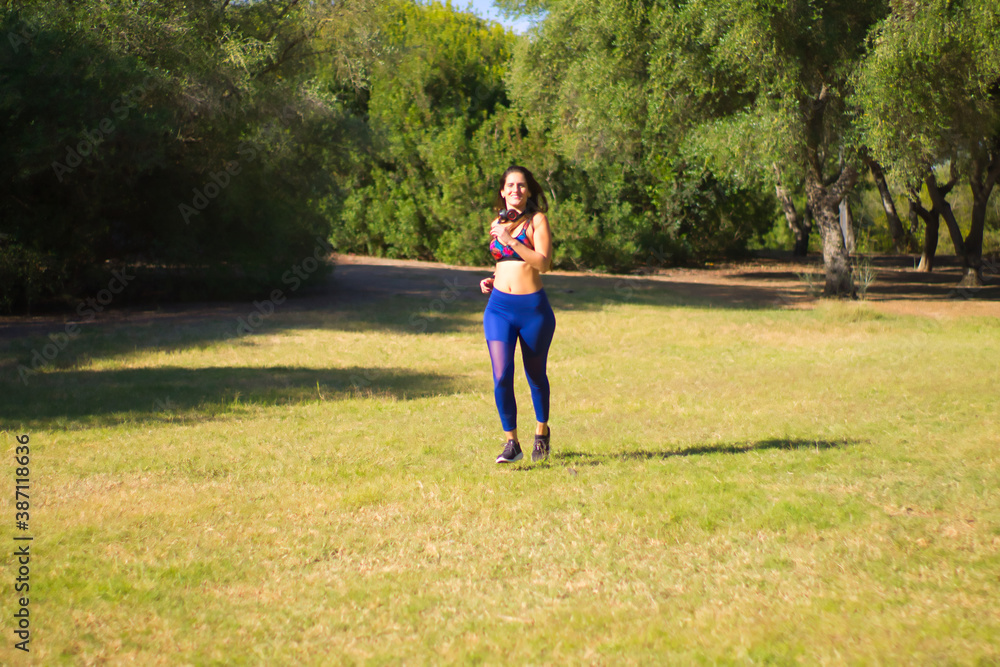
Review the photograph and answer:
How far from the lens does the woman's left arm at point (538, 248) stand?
5441 mm

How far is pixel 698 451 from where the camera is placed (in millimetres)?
6320

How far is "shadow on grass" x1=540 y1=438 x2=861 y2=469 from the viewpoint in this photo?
20.0 feet

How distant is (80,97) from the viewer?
12250 mm

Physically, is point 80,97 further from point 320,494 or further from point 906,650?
point 906,650

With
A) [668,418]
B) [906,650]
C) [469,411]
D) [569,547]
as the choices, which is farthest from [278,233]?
[906,650]

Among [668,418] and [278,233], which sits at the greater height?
[278,233]

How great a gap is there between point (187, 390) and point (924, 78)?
12495 millimetres

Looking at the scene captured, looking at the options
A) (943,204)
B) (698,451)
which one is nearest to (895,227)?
(943,204)

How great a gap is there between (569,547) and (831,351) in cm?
812

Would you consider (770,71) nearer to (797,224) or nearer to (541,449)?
(541,449)

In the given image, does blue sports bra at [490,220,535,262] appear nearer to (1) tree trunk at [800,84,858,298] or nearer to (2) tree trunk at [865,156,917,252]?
(1) tree trunk at [800,84,858,298]

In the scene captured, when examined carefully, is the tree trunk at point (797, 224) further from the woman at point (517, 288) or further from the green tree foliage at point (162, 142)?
the woman at point (517, 288)

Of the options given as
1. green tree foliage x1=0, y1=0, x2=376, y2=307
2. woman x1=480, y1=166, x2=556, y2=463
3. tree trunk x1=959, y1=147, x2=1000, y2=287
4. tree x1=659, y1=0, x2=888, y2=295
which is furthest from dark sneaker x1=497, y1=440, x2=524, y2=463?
tree trunk x1=959, y1=147, x2=1000, y2=287

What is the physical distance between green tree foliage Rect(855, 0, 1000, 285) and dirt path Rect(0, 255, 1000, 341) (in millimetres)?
3245
